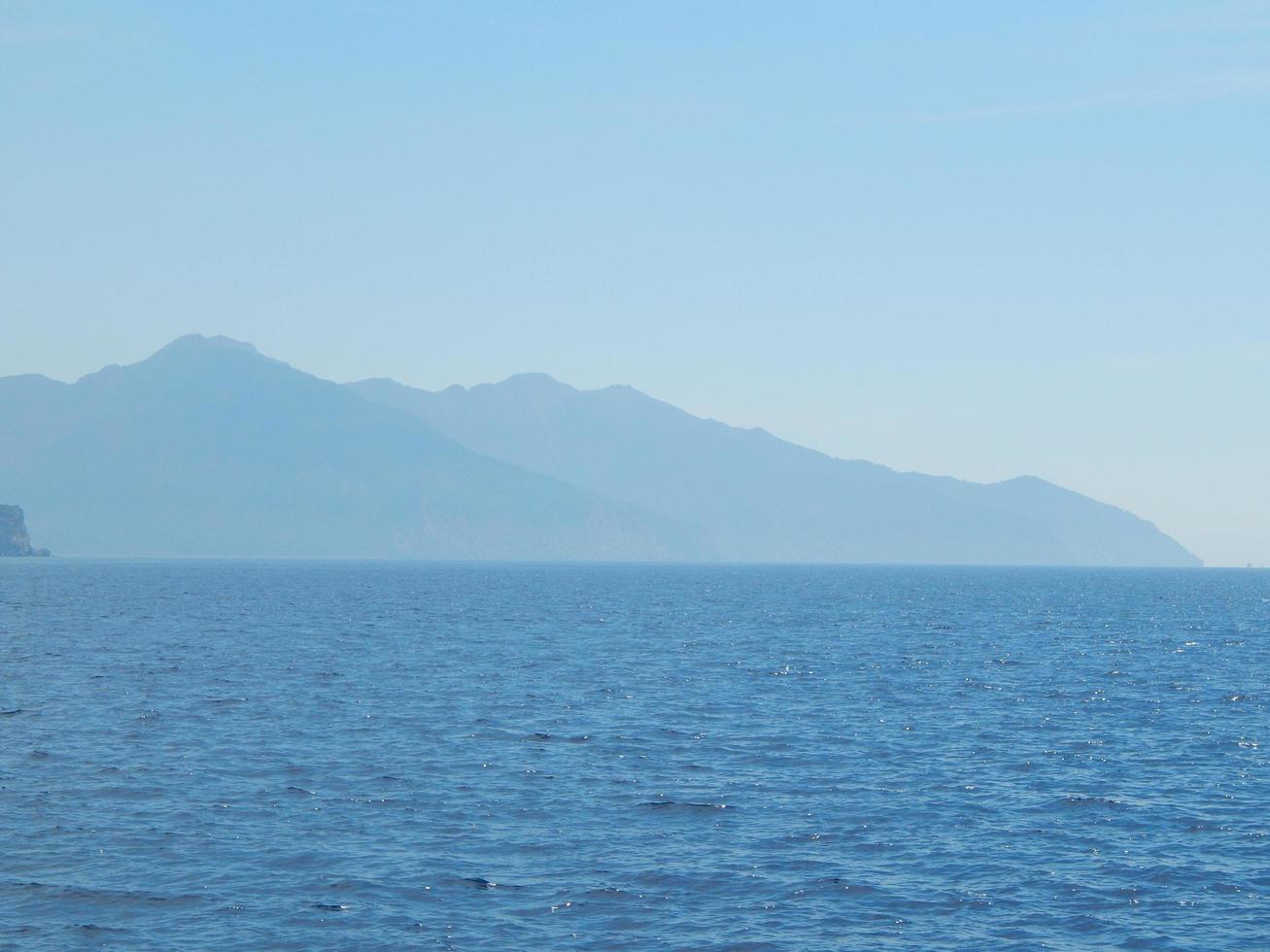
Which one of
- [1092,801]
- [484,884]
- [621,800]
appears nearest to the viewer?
[484,884]

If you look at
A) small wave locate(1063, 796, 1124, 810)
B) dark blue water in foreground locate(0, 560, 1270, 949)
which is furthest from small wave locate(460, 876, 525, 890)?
small wave locate(1063, 796, 1124, 810)

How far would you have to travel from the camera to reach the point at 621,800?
131ft

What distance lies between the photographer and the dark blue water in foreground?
29.1 m

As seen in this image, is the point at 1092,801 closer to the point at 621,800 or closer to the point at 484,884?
the point at 621,800

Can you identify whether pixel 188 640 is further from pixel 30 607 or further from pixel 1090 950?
pixel 1090 950

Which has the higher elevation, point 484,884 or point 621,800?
point 621,800

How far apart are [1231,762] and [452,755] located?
2804 cm

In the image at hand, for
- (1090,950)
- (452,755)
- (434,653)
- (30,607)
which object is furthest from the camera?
(30,607)

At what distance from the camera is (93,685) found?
62.3m

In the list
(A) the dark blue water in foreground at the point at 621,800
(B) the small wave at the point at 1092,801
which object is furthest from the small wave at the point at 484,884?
(B) the small wave at the point at 1092,801

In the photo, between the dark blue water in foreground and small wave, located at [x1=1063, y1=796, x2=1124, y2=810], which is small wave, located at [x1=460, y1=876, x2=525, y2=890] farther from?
small wave, located at [x1=1063, y1=796, x2=1124, y2=810]

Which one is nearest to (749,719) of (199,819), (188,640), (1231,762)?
(1231,762)

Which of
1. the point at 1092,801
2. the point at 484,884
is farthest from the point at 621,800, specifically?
the point at 1092,801

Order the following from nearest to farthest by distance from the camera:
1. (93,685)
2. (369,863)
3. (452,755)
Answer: (369,863) → (452,755) → (93,685)
